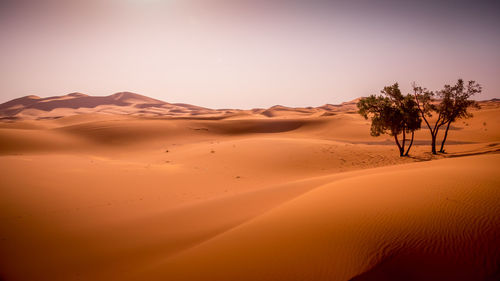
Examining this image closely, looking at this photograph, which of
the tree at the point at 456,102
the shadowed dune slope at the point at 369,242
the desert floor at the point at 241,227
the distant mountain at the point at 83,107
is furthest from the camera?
the distant mountain at the point at 83,107

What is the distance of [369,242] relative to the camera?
372 centimetres

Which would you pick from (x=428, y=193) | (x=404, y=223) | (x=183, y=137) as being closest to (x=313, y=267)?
(x=404, y=223)

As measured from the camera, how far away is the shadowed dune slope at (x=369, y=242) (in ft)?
10.5

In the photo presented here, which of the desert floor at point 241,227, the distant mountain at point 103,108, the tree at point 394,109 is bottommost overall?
the desert floor at point 241,227

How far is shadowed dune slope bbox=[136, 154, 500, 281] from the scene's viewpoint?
126 inches

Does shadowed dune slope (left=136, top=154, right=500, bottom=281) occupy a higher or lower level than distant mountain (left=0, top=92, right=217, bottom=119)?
lower

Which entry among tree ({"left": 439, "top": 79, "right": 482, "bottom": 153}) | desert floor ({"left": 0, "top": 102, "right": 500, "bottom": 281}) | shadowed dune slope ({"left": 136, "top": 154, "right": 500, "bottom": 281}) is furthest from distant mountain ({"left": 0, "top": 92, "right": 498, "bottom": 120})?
shadowed dune slope ({"left": 136, "top": 154, "right": 500, "bottom": 281})

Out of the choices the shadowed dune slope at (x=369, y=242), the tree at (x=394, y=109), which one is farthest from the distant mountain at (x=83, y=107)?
the shadowed dune slope at (x=369, y=242)

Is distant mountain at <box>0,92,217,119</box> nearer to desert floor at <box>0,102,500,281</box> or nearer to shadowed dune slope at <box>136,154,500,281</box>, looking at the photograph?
desert floor at <box>0,102,500,281</box>

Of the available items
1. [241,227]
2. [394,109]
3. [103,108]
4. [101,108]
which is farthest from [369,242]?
[101,108]

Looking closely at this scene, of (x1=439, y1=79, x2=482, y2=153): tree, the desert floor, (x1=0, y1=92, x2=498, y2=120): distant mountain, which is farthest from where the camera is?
(x1=0, y1=92, x2=498, y2=120): distant mountain

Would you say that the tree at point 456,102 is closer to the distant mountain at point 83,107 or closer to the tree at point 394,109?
the tree at point 394,109

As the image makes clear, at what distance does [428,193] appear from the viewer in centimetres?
515

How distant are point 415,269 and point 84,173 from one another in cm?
1255
